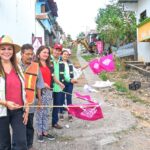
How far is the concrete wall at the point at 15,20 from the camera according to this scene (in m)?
13.8

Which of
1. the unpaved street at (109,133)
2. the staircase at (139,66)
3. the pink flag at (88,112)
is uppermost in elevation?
the staircase at (139,66)

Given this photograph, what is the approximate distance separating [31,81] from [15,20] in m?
10.5

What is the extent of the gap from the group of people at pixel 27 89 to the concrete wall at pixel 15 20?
5.51m

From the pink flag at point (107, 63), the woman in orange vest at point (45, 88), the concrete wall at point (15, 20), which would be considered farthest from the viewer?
the concrete wall at point (15, 20)

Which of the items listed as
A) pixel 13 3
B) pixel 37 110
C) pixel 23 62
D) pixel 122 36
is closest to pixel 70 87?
pixel 37 110

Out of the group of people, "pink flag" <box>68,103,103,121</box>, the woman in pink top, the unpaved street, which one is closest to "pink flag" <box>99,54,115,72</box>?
the unpaved street

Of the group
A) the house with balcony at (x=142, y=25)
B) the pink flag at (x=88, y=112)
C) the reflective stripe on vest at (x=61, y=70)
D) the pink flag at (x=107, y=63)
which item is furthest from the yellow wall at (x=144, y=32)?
the pink flag at (x=88, y=112)

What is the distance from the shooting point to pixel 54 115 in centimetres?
808

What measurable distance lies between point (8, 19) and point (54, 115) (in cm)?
737

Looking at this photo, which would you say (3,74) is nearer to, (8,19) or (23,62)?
(23,62)

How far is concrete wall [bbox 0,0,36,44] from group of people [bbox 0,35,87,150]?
5.51 meters

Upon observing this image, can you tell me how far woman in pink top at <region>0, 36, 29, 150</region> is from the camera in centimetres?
486

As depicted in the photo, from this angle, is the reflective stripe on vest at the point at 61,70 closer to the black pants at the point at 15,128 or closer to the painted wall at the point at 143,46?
the black pants at the point at 15,128

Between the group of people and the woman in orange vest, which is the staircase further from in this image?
the woman in orange vest
